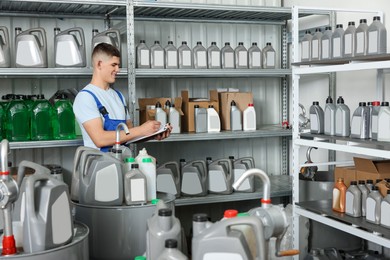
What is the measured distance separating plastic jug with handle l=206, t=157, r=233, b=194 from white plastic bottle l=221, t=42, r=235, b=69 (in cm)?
79

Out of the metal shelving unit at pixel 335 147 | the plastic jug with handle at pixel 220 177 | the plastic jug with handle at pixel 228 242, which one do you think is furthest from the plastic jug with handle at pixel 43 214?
the plastic jug with handle at pixel 220 177

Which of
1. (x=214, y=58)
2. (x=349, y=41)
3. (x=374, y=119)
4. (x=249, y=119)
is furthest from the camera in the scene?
(x=249, y=119)

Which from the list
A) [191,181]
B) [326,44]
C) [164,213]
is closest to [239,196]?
[191,181]

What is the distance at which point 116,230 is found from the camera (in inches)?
93.5

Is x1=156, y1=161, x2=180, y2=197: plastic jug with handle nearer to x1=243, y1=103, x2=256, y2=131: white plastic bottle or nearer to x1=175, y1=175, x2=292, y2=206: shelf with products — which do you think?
x1=175, y1=175, x2=292, y2=206: shelf with products

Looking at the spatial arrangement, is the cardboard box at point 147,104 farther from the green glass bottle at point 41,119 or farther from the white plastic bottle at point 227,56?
the green glass bottle at point 41,119

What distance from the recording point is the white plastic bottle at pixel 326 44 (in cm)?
330

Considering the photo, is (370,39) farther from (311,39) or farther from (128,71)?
(128,71)

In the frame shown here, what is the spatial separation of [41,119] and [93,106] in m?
0.86

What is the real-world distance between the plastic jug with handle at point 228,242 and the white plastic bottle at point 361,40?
1937 mm

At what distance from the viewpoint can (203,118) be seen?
4047 mm

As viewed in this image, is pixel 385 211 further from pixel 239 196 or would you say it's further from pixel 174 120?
pixel 174 120

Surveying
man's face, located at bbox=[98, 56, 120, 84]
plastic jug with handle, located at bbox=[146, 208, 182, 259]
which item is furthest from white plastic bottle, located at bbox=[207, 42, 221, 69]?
plastic jug with handle, located at bbox=[146, 208, 182, 259]

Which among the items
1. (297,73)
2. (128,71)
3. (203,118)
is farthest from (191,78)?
(297,73)
